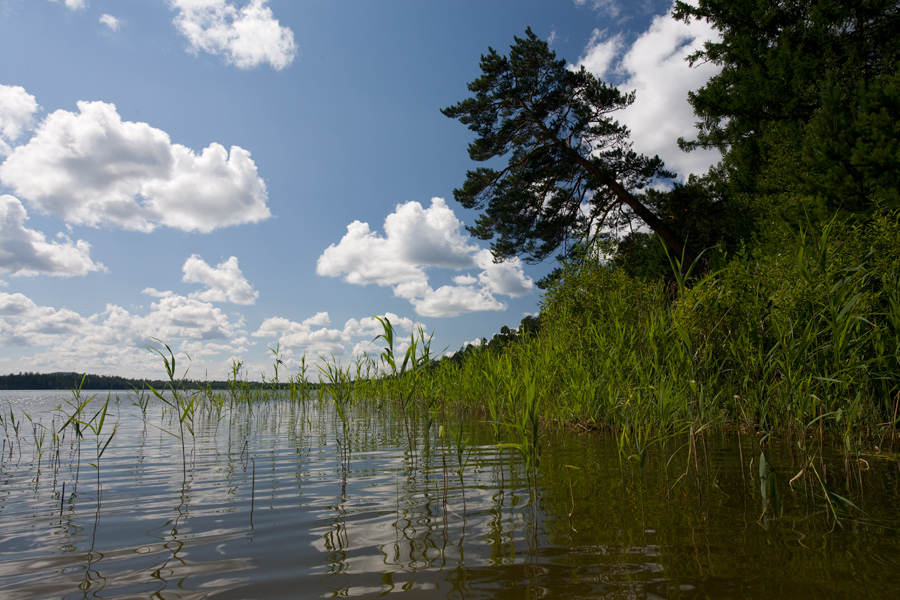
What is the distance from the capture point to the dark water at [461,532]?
2.29 m

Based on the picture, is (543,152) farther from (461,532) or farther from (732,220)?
(461,532)

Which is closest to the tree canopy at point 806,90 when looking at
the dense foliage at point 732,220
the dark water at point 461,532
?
the dense foliage at point 732,220

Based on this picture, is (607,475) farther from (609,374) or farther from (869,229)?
(869,229)

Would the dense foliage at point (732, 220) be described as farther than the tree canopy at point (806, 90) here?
No

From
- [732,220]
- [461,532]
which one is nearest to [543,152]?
[732,220]

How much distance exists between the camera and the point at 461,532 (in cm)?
299

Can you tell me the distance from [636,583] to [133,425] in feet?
40.6

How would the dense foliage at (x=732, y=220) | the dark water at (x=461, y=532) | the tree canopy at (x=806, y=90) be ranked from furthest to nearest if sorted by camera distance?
1. the tree canopy at (x=806, y=90)
2. the dense foliage at (x=732, y=220)
3. the dark water at (x=461, y=532)

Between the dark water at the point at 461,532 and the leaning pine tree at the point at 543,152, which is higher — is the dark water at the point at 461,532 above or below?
below

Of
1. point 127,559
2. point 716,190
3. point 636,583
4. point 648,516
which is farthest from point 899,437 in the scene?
point 716,190

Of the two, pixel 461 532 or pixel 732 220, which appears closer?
pixel 461 532

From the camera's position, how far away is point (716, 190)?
1886cm

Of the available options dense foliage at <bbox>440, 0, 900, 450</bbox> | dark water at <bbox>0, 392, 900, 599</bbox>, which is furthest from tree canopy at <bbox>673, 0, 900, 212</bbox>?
dark water at <bbox>0, 392, 900, 599</bbox>

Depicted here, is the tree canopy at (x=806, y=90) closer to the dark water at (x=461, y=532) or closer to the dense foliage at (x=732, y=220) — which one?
the dense foliage at (x=732, y=220)
